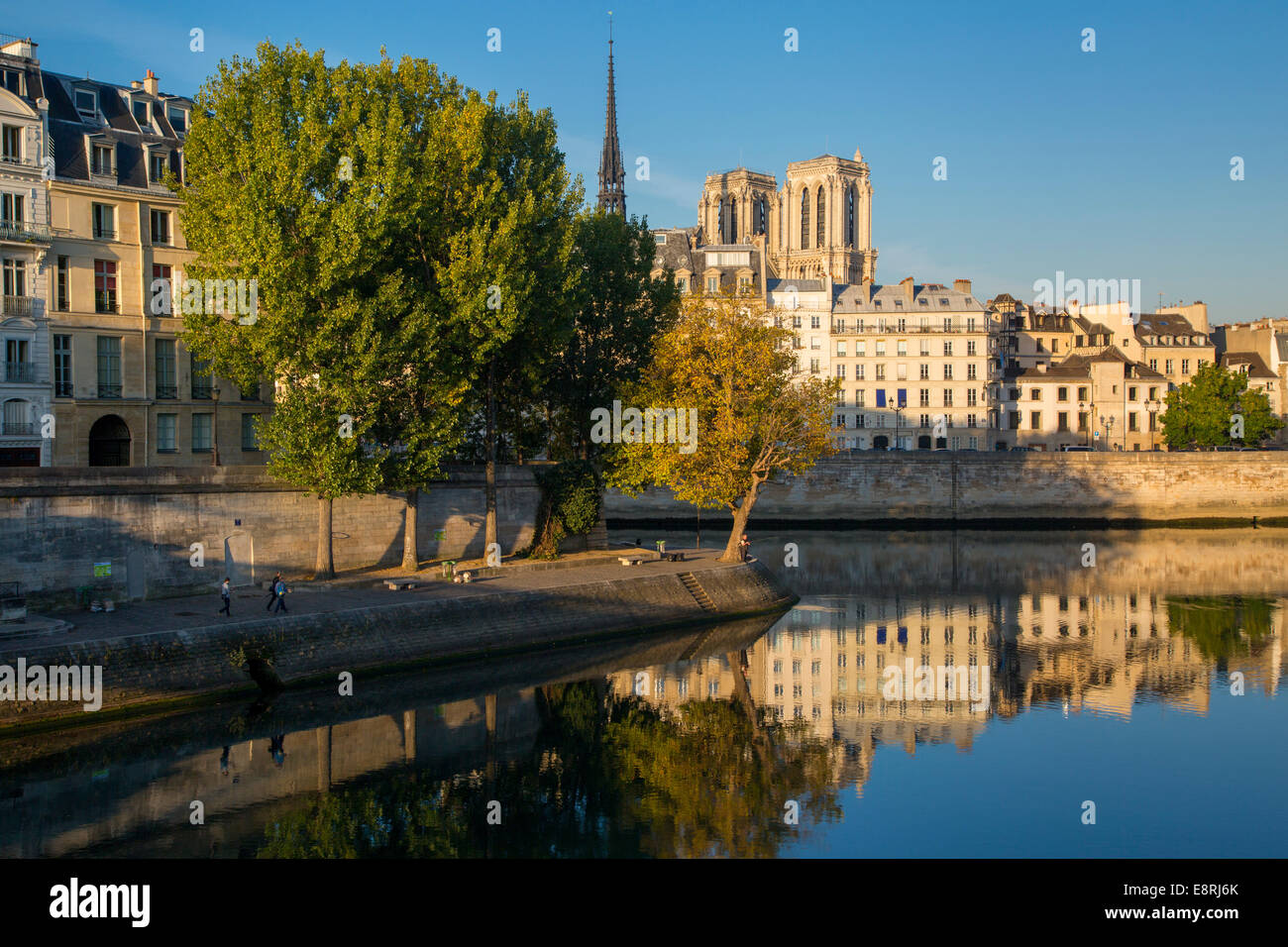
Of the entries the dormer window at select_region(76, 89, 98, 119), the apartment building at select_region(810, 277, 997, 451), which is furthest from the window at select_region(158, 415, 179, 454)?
the apartment building at select_region(810, 277, 997, 451)

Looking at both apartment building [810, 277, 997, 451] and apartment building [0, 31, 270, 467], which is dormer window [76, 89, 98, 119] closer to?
apartment building [0, 31, 270, 467]

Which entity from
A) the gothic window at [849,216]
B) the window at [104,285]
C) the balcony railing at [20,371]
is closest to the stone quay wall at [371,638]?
the balcony railing at [20,371]

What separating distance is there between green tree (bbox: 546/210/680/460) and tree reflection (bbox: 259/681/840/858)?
25.2 metres

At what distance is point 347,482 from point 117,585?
25.8 ft

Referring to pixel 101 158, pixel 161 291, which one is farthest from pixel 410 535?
pixel 101 158

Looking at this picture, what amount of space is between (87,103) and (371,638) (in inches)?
1005

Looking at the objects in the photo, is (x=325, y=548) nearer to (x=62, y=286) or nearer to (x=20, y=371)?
(x=20, y=371)

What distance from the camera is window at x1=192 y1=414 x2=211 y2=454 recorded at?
44.2 meters

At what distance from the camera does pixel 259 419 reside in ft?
128

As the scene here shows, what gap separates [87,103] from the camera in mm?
43656

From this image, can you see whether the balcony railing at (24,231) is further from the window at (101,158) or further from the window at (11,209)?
the window at (101,158)

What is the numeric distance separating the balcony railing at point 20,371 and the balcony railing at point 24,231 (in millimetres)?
4217

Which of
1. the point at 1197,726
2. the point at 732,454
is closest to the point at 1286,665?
the point at 1197,726
